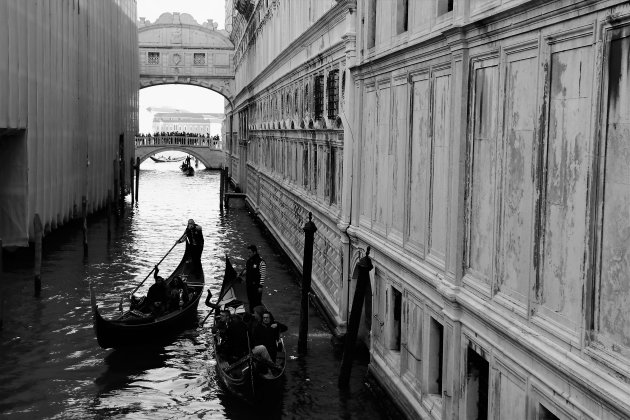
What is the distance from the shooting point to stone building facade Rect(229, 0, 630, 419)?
5141mm

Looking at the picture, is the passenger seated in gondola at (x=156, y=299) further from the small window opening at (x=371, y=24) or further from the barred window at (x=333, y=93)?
the small window opening at (x=371, y=24)

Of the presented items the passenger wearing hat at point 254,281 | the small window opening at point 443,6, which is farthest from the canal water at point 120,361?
the small window opening at point 443,6

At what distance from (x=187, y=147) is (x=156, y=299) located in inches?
1847

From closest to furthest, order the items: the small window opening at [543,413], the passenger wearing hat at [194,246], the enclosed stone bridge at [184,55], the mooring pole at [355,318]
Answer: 1. the small window opening at [543,413]
2. the mooring pole at [355,318]
3. the passenger wearing hat at [194,246]
4. the enclosed stone bridge at [184,55]

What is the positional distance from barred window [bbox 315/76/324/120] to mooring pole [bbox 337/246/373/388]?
5987 millimetres

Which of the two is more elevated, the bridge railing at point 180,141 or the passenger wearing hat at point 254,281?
the bridge railing at point 180,141

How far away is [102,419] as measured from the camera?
33.5 ft

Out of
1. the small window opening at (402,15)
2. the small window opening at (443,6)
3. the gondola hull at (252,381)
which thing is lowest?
the gondola hull at (252,381)

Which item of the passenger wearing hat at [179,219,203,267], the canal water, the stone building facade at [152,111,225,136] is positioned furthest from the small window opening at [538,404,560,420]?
the stone building facade at [152,111,225,136]

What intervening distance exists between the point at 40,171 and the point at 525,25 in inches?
733

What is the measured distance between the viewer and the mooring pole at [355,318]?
10055 millimetres

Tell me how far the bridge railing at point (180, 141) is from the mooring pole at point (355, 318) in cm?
4861

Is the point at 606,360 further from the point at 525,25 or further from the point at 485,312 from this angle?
the point at 525,25

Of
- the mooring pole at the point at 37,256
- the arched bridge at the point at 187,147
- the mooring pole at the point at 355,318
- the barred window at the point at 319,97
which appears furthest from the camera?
the arched bridge at the point at 187,147
